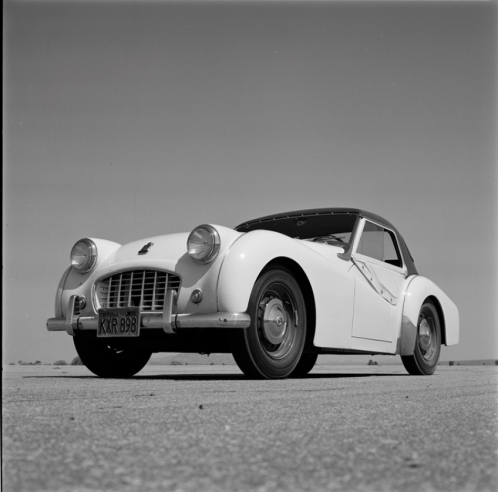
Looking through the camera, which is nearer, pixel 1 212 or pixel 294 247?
pixel 1 212

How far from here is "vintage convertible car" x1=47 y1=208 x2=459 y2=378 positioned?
468 centimetres

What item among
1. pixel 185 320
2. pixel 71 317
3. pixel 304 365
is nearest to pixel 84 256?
pixel 71 317

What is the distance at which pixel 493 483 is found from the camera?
1337 mm

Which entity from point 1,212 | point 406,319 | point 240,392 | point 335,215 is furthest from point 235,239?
point 1,212

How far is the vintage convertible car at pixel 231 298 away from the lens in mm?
4684

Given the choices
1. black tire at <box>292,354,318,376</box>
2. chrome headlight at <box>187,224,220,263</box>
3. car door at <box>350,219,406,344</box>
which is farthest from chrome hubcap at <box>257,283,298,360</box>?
black tire at <box>292,354,318,376</box>

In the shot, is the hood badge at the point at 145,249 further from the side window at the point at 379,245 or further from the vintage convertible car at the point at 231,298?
the side window at the point at 379,245

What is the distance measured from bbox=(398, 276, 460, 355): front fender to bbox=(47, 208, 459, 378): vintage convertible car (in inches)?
8.5

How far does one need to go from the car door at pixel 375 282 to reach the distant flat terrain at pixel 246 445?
9.38 feet

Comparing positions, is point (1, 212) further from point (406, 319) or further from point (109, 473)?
point (406, 319)

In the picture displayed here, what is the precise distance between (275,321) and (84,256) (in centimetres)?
168

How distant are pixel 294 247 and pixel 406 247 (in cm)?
287

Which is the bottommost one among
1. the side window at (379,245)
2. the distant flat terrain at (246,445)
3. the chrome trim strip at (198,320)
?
the distant flat terrain at (246,445)

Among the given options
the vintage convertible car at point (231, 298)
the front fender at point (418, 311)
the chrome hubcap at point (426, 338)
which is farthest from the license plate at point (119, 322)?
the chrome hubcap at point (426, 338)
